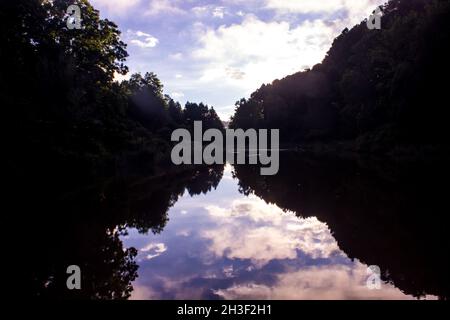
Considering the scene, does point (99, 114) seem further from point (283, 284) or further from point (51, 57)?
point (283, 284)

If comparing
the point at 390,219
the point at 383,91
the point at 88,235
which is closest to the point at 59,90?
the point at 88,235

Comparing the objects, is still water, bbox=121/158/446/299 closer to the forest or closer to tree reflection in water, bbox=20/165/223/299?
tree reflection in water, bbox=20/165/223/299

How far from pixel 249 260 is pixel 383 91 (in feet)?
140

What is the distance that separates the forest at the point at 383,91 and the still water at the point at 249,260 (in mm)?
25715

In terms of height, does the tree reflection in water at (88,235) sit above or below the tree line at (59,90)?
below

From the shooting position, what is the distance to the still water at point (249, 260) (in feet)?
17.6

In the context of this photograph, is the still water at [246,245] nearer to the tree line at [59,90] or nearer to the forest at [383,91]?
the tree line at [59,90]

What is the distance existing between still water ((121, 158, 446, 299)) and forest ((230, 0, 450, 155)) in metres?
25.7

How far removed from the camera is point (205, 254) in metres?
7.65
